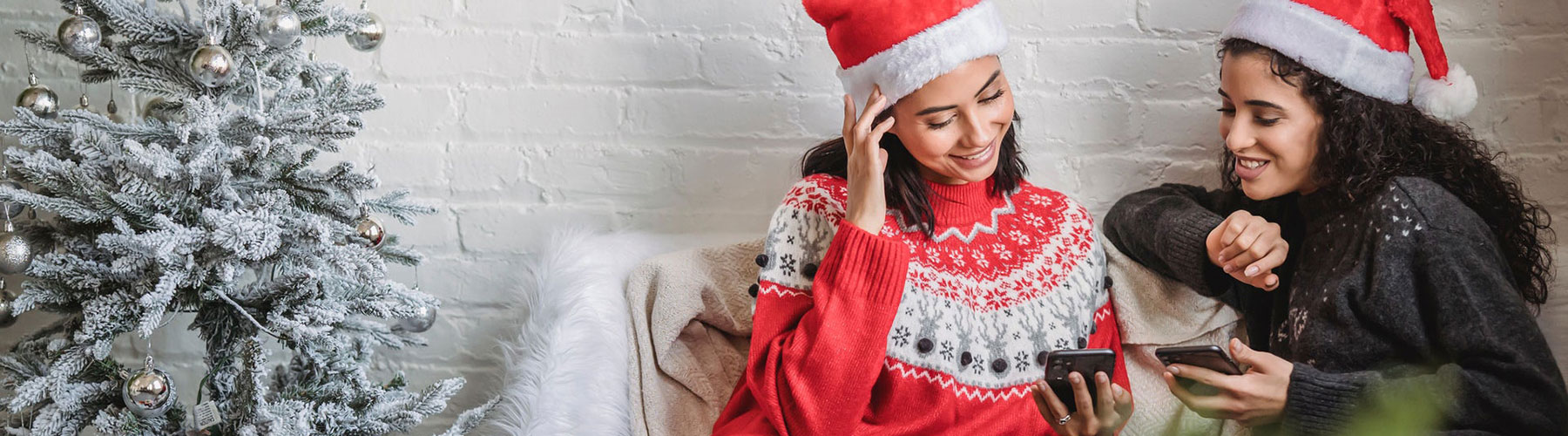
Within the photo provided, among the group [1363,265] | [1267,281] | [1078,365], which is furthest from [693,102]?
[1363,265]

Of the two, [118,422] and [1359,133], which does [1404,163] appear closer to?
[1359,133]

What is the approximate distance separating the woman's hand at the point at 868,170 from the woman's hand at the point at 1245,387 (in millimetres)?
415

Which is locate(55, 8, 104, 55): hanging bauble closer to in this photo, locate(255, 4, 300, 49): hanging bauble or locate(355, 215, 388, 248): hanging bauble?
locate(255, 4, 300, 49): hanging bauble

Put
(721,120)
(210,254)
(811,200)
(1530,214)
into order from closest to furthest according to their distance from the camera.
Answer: (210,254), (811,200), (1530,214), (721,120)

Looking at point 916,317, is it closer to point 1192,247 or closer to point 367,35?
point 1192,247

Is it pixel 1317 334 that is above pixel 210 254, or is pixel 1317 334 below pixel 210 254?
below

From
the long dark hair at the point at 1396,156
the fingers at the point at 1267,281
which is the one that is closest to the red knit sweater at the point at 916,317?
the fingers at the point at 1267,281

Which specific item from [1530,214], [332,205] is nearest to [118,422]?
[332,205]

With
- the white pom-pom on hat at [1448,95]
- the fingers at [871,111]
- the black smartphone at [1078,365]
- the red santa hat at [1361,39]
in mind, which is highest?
the red santa hat at [1361,39]

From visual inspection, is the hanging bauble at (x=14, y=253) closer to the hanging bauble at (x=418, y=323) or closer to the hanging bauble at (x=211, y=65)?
the hanging bauble at (x=211, y=65)

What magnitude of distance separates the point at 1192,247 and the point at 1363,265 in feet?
0.69

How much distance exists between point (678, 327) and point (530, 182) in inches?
19.3

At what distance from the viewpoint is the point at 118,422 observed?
1394mm

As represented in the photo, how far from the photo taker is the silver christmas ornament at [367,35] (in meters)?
1.53
